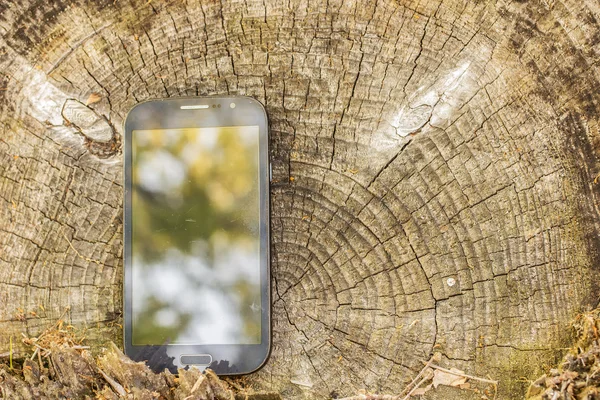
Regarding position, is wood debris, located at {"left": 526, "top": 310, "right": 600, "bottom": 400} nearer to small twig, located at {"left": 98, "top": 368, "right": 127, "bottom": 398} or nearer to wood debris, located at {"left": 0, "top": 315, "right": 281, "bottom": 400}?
wood debris, located at {"left": 0, "top": 315, "right": 281, "bottom": 400}

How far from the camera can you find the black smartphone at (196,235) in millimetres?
1796

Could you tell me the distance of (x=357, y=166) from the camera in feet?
5.85

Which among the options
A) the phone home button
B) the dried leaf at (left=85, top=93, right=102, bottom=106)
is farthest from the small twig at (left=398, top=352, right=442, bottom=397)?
the dried leaf at (left=85, top=93, right=102, bottom=106)

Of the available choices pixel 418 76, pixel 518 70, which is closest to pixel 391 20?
pixel 418 76

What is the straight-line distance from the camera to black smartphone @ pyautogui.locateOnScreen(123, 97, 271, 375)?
180 centimetres

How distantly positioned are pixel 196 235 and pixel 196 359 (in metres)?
0.47

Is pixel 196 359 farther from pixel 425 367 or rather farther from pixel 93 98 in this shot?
pixel 93 98

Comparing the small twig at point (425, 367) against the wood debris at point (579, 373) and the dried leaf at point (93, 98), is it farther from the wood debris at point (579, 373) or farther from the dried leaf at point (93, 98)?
the dried leaf at point (93, 98)

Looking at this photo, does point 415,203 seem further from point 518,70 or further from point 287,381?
point 287,381

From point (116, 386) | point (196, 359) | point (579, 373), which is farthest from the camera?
point (196, 359)

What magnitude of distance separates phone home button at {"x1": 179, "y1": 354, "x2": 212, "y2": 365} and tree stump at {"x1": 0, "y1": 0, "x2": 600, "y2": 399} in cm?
23

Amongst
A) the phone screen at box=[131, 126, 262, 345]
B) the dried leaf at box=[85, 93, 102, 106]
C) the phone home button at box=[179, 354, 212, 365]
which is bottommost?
the phone home button at box=[179, 354, 212, 365]

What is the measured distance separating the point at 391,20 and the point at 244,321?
4.08ft

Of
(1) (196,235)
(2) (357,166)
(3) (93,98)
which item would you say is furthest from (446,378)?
(3) (93,98)
